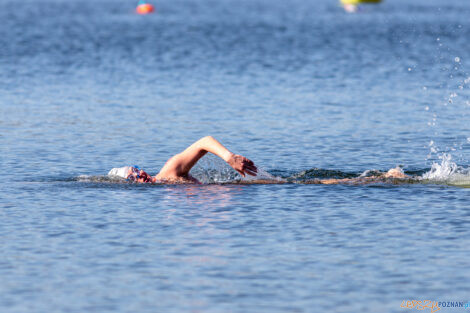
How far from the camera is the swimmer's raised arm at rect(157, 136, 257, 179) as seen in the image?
669 inches

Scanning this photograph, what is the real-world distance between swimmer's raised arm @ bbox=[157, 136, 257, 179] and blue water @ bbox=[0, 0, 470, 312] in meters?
0.39

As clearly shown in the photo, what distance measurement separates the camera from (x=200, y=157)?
19.0 meters

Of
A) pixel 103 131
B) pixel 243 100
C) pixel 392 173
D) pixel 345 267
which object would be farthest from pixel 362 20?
pixel 345 267

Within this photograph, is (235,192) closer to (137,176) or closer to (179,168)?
(179,168)

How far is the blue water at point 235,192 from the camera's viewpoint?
13117 mm

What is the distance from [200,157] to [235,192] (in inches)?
45.1

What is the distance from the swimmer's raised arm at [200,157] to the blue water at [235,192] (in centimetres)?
39

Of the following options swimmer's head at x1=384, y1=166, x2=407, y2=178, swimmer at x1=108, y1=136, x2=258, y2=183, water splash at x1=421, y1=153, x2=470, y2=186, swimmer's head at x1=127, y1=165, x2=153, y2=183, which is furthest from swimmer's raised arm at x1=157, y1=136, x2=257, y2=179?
water splash at x1=421, y1=153, x2=470, y2=186

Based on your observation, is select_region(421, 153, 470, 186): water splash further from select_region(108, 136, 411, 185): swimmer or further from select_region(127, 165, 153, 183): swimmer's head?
select_region(127, 165, 153, 183): swimmer's head

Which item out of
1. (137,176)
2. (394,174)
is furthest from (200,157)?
(394,174)

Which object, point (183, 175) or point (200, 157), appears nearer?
point (200, 157)

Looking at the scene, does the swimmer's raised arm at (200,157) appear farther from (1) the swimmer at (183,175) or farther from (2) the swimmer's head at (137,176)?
(2) the swimmer's head at (137,176)

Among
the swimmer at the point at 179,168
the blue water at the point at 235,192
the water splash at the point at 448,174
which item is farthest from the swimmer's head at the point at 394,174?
the swimmer at the point at 179,168

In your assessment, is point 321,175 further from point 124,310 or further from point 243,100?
point 243,100
